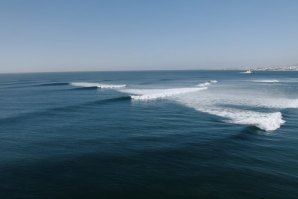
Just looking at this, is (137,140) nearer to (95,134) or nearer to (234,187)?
(95,134)

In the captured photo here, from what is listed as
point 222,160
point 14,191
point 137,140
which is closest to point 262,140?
point 222,160

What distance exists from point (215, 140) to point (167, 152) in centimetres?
532

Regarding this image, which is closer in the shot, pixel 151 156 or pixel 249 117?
pixel 151 156

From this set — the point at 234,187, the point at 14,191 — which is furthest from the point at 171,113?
the point at 14,191

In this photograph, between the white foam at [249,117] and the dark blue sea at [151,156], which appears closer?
the dark blue sea at [151,156]

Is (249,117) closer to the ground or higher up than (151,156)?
higher up

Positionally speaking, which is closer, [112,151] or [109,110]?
[112,151]

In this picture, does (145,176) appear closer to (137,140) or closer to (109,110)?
(137,140)

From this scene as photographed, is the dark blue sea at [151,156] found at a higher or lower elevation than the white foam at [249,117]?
lower

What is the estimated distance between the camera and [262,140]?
24016 millimetres

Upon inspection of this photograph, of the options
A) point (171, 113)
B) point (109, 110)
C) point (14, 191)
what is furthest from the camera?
point (109, 110)

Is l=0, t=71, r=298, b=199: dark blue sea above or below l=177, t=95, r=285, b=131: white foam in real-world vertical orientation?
below

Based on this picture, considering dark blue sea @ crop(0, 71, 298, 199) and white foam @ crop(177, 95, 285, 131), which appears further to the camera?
white foam @ crop(177, 95, 285, 131)

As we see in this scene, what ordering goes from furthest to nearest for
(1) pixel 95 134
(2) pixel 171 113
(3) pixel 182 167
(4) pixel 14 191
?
(2) pixel 171 113 → (1) pixel 95 134 → (3) pixel 182 167 → (4) pixel 14 191
